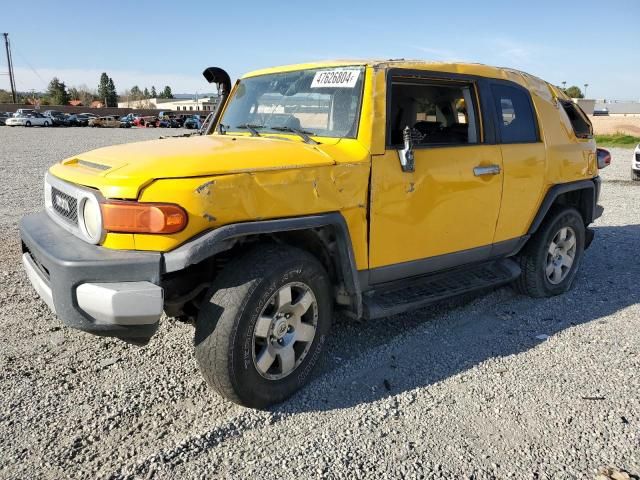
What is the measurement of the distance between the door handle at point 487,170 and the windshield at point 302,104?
3.60 ft

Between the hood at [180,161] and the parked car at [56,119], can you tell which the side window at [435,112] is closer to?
the hood at [180,161]

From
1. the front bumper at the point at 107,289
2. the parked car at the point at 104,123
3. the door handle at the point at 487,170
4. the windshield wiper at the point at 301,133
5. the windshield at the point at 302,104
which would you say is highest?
the windshield at the point at 302,104

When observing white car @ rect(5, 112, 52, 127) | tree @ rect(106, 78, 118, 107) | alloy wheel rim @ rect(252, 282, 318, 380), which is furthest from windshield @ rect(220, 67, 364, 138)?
tree @ rect(106, 78, 118, 107)

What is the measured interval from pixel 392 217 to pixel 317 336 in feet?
2.97

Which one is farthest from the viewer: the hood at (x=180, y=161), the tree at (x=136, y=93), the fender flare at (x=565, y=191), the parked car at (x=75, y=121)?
the tree at (x=136, y=93)

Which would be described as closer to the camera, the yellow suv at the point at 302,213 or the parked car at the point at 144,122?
the yellow suv at the point at 302,213

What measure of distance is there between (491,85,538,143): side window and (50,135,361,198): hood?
1718mm

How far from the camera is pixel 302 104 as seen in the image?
3689 mm

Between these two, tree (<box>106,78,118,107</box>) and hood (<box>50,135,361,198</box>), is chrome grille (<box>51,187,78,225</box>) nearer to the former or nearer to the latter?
hood (<box>50,135,361,198</box>)

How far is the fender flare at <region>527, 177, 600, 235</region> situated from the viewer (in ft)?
14.9

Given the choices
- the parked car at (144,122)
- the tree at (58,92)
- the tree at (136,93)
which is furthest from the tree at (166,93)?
the parked car at (144,122)

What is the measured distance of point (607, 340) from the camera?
12.9 ft

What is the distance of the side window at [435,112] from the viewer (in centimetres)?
387

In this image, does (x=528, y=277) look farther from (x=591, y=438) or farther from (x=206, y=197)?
(x=206, y=197)
